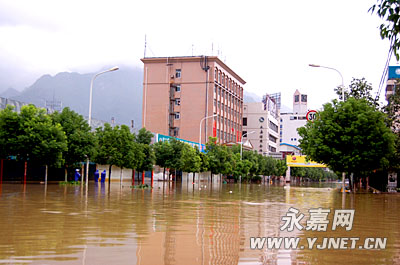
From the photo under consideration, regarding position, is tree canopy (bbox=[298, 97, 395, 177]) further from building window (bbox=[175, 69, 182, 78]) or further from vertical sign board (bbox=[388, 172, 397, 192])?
building window (bbox=[175, 69, 182, 78])

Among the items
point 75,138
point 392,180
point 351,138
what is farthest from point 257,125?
point 351,138

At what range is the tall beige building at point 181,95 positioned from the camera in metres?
88.8

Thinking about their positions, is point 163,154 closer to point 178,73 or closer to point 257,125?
point 178,73

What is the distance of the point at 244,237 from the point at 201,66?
266 feet

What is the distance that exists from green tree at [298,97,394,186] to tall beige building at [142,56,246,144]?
52.2 m

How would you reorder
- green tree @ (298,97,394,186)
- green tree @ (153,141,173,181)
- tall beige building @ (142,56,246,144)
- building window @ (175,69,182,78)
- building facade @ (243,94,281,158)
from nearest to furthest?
green tree @ (298,97,394,186), green tree @ (153,141,173,181), tall beige building @ (142,56,246,144), building window @ (175,69,182,78), building facade @ (243,94,281,158)

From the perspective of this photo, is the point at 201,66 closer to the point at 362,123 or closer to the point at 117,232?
the point at 362,123

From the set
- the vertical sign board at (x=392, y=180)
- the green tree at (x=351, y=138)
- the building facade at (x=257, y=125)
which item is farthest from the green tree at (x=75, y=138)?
the building facade at (x=257, y=125)

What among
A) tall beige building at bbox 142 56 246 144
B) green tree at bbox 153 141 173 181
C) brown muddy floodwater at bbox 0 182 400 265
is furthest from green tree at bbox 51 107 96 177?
tall beige building at bbox 142 56 246 144

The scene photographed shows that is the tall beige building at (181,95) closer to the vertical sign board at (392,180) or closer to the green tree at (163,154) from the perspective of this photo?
the green tree at (163,154)

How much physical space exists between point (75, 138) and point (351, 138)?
21233mm

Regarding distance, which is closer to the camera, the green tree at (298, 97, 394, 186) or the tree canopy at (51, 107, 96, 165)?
the green tree at (298, 97, 394, 186)

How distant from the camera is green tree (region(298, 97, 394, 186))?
34.2 m

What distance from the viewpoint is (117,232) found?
32.7 feet
